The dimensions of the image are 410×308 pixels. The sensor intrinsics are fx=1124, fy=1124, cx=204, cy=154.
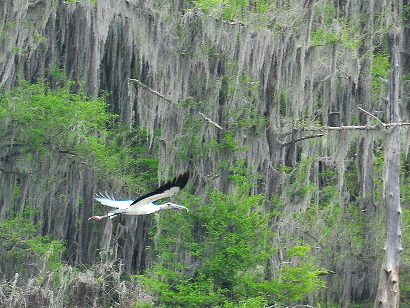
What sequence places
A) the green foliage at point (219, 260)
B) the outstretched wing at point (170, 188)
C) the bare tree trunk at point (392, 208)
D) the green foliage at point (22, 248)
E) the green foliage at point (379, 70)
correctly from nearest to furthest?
the outstretched wing at point (170, 188) < the green foliage at point (219, 260) < the green foliage at point (22, 248) < the bare tree trunk at point (392, 208) < the green foliage at point (379, 70)

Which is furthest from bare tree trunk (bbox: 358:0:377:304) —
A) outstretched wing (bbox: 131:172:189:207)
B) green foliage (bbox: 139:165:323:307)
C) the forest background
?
outstretched wing (bbox: 131:172:189:207)

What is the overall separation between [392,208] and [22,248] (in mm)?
7553

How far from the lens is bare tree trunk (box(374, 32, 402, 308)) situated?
22.7 meters

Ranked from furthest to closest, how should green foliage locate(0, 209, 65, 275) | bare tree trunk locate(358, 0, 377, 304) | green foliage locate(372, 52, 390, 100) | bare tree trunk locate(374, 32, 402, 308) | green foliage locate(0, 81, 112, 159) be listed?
green foliage locate(372, 52, 390, 100) → bare tree trunk locate(358, 0, 377, 304) → bare tree trunk locate(374, 32, 402, 308) → green foliage locate(0, 81, 112, 159) → green foliage locate(0, 209, 65, 275)

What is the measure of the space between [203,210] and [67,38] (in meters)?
5.80

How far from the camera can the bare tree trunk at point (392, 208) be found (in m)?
22.7

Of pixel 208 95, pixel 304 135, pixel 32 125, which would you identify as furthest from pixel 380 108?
pixel 32 125

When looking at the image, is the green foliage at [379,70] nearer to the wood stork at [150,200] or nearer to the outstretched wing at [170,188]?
the wood stork at [150,200]

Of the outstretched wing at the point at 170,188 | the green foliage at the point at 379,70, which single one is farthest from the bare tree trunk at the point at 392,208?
→ the outstretched wing at the point at 170,188

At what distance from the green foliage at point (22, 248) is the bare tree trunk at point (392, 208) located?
259 inches

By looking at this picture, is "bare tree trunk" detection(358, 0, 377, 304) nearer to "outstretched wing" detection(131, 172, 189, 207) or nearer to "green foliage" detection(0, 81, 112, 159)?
"green foliage" detection(0, 81, 112, 159)

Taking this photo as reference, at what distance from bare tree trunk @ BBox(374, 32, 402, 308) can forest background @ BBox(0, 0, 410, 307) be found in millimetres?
29

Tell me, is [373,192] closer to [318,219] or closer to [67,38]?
[318,219]

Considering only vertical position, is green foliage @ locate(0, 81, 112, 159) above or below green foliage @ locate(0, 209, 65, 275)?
above
